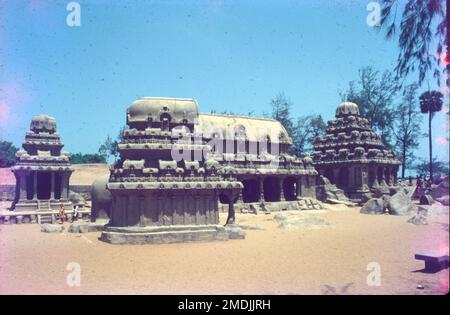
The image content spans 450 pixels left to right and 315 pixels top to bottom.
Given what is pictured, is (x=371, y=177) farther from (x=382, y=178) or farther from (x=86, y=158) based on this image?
(x=86, y=158)

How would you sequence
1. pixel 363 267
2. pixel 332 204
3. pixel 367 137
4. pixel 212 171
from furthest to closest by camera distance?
pixel 367 137, pixel 332 204, pixel 212 171, pixel 363 267

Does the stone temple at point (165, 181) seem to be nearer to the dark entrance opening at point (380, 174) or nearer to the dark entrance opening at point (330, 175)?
the dark entrance opening at point (330, 175)

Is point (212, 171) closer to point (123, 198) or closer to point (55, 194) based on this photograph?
point (123, 198)

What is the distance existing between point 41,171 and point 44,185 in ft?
8.63

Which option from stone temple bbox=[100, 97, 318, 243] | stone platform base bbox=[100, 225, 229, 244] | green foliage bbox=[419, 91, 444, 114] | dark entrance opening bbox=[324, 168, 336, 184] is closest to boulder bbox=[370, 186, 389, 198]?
dark entrance opening bbox=[324, 168, 336, 184]

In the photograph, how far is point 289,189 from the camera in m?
36.8

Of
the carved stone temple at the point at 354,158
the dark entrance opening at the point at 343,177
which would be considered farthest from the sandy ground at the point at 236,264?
the dark entrance opening at the point at 343,177

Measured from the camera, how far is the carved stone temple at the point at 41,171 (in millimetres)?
30047

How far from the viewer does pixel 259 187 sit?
33469mm

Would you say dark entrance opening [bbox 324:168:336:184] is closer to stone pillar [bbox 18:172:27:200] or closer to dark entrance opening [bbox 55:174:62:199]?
dark entrance opening [bbox 55:174:62:199]

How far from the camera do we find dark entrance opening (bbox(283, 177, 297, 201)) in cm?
3666

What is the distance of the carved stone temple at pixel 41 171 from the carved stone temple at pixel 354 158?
25.7 metres
